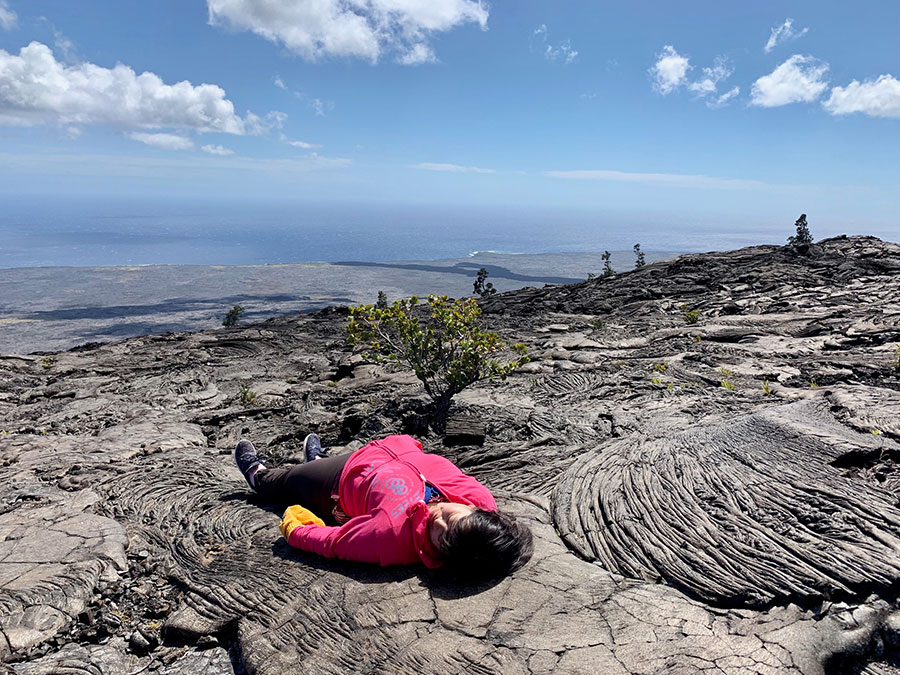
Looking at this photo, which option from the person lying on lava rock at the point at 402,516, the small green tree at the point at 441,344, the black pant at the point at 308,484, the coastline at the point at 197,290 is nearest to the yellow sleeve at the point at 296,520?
the person lying on lava rock at the point at 402,516

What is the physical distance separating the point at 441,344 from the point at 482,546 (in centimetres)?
602

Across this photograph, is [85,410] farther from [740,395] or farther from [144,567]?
[740,395]

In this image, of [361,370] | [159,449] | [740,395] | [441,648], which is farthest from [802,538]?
[361,370]

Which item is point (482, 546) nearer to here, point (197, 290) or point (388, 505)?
point (388, 505)

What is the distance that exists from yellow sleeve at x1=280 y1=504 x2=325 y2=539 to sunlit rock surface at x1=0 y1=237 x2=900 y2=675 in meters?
0.20

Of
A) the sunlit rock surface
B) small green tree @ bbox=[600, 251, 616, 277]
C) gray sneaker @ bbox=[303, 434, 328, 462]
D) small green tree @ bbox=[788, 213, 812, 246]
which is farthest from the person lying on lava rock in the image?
small green tree @ bbox=[788, 213, 812, 246]

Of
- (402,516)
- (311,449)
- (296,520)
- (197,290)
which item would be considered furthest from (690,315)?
(197,290)

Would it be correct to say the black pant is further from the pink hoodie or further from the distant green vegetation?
the distant green vegetation

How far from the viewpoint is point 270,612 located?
11.9ft

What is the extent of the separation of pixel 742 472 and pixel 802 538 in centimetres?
106

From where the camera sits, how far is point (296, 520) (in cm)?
450

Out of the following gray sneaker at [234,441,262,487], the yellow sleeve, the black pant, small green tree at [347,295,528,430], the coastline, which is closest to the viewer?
the yellow sleeve

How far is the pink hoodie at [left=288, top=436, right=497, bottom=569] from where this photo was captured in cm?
386

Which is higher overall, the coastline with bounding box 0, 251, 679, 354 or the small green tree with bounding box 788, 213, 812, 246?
the small green tree with bounding box 788, 213, 812, 246
